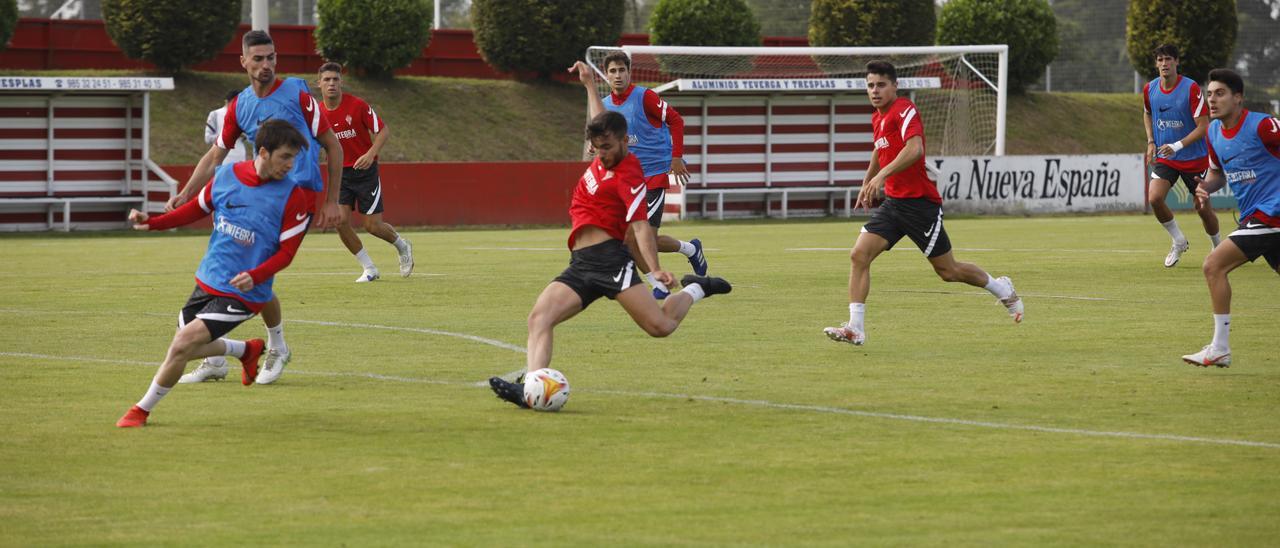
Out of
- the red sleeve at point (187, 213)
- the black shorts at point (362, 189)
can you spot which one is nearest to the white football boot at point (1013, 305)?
the red sleeve at point (187, 213)

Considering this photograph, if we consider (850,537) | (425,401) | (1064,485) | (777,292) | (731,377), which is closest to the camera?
(850,537)

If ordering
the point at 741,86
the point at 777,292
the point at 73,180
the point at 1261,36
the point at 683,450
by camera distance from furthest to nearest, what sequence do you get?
the point at 1261,36 < the point at 741,86 < the point at 73,180 < the point at 777,292 < the point at 683,450

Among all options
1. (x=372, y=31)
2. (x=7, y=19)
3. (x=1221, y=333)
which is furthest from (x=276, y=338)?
(x=372, y=31)

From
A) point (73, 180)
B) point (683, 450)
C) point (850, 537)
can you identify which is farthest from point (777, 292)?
point (73, 180)

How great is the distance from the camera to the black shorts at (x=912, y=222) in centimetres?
1215

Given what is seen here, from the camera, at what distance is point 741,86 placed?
113ft

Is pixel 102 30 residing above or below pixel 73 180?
above

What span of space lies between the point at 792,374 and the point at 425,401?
96.3 inches

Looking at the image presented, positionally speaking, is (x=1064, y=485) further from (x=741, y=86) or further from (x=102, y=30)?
(x=102, y=30)

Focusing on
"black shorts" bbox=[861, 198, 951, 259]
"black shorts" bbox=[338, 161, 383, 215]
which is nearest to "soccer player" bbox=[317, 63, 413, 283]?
"black shorts" bbox=[338, 161, 383, 215]

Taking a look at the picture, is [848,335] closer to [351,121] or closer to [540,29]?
[351,121]

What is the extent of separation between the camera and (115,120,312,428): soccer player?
8.50 m

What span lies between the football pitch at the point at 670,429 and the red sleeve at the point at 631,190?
105 cm

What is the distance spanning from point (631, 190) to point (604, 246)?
356 mm
